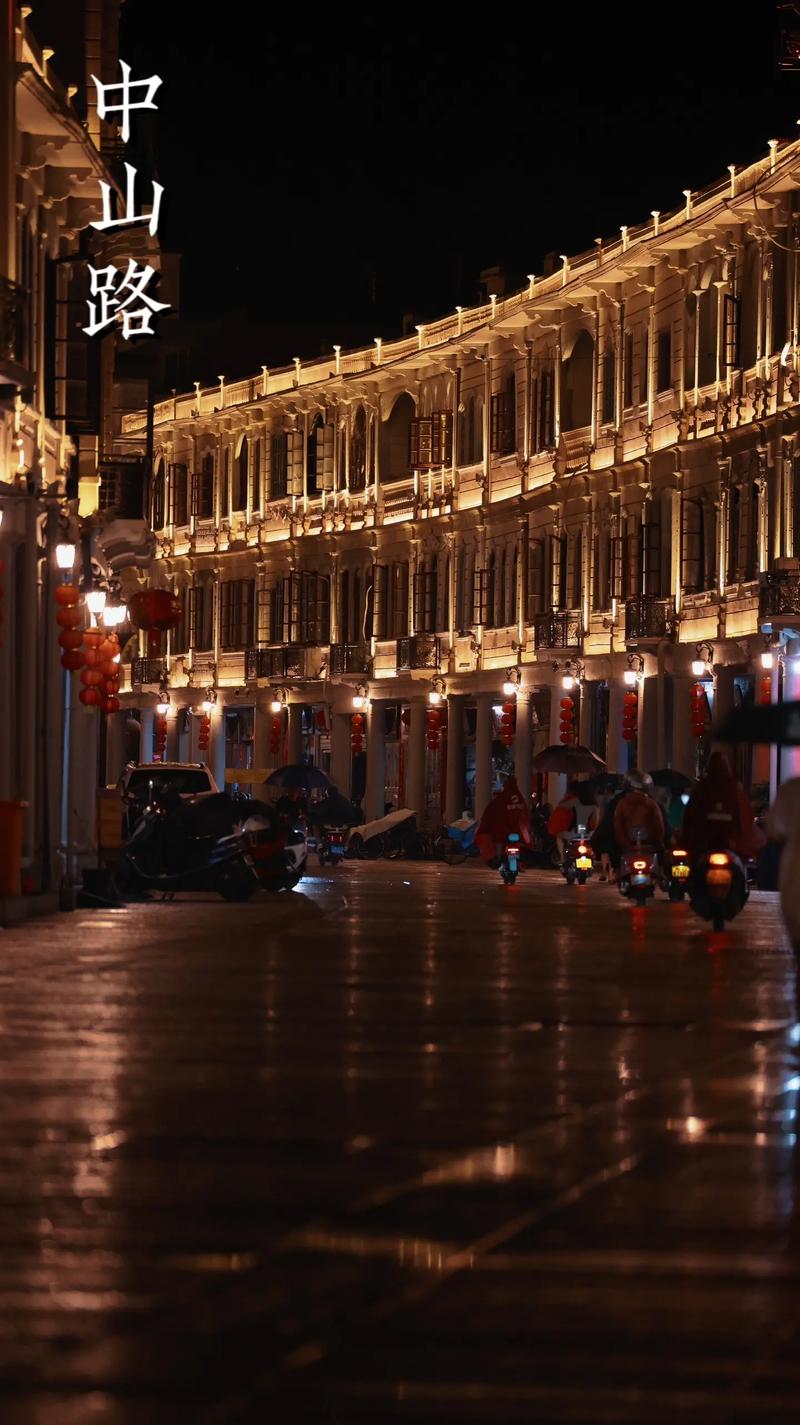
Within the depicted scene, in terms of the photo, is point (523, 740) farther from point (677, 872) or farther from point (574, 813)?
point (677, 872)

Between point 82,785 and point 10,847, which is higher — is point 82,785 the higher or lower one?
the higher one

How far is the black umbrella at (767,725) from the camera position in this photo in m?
12.5

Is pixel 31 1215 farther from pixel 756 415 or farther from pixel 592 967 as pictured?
pixel 756 415

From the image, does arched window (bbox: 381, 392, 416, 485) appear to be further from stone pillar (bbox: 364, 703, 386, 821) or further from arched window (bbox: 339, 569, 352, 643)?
stone pillar (bbox: 364, 703, 386, 821)

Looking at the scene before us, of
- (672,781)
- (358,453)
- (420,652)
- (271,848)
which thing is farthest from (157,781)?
(358,453)

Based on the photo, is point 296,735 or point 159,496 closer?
point 296,735

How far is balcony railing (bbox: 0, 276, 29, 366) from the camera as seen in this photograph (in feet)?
107

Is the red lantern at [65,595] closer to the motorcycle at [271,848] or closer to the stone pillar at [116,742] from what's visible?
the motorcycle at [271,848]

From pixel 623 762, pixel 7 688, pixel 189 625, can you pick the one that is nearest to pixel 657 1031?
pixel 7 688

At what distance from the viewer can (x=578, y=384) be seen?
67938 mm

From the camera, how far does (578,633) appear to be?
65.8 m

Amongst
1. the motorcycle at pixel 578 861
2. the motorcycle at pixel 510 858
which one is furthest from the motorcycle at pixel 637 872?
the motorcycle at pixel 578 861

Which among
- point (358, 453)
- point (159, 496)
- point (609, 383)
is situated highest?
point (358, 453)

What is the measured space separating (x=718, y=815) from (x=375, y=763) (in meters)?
49.5
